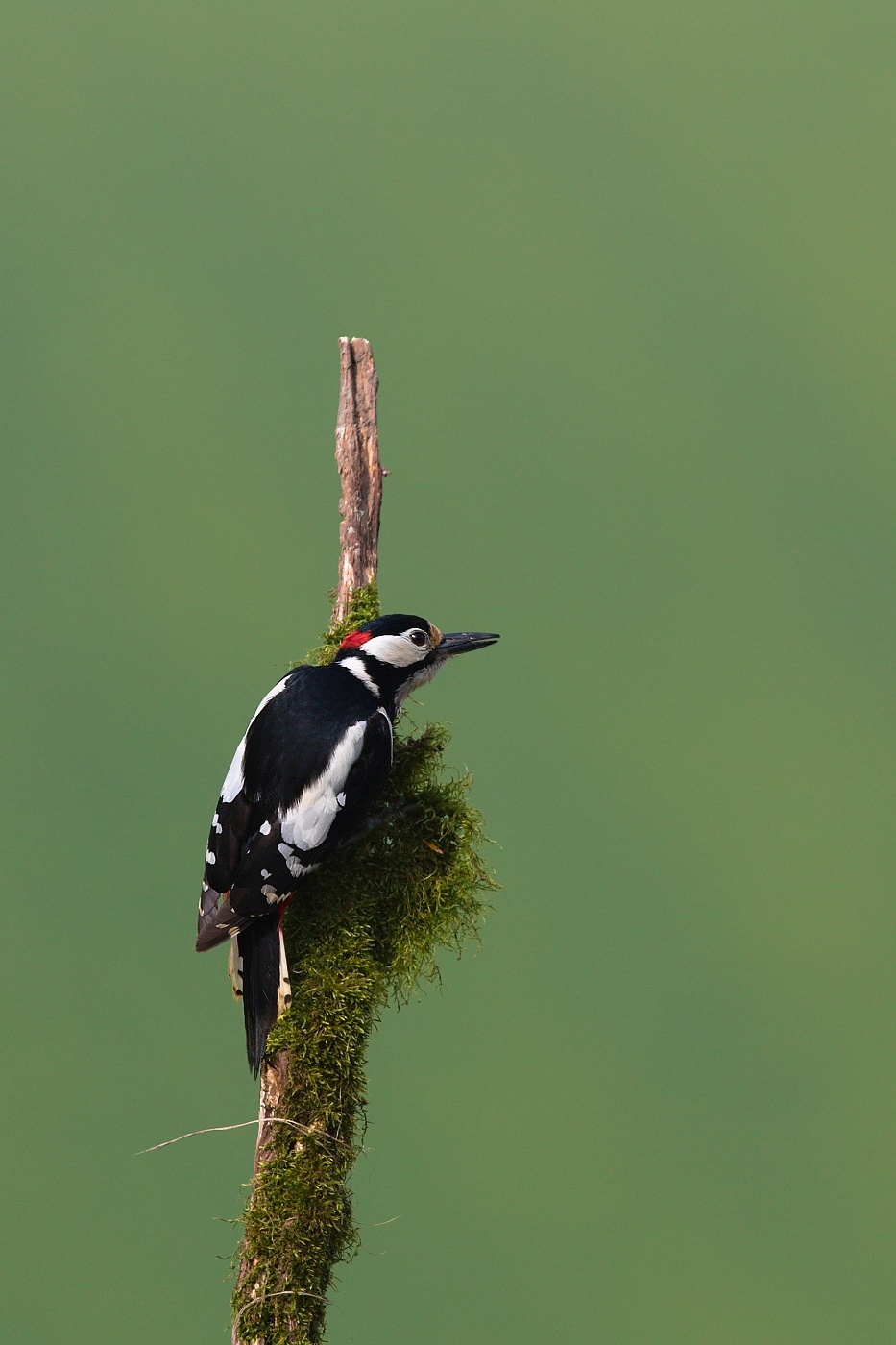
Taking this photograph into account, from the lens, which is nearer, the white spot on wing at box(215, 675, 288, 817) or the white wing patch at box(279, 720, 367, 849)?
the white wing patch at box(279, 720, 367, 849)

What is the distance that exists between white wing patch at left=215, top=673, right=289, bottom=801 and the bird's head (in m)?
0.23

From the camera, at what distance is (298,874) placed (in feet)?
11.2

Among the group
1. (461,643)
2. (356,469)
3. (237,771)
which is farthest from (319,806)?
(356,469)

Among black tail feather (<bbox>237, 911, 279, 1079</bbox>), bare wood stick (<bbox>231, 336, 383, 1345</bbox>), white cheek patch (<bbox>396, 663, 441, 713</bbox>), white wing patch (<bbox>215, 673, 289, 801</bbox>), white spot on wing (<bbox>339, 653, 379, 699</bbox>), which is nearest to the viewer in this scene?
black tail feather (<bbox>237, 911, 279, 1079</bbox>)

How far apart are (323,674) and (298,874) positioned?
0.60 metres

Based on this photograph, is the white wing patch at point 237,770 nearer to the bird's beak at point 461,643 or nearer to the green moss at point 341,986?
the green moss at point 341,986

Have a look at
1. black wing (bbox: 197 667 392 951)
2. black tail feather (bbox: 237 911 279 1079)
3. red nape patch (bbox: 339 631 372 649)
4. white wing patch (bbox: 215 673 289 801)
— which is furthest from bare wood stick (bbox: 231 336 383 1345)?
black tail feather (bbox: 237 911 279 1079)

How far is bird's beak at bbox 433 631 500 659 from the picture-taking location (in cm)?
400

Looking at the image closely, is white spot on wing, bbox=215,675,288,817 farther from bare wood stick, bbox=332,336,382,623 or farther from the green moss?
bare wood stick, bbox=332,336,382,623

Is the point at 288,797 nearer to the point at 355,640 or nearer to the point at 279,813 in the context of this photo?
the point at 279,813

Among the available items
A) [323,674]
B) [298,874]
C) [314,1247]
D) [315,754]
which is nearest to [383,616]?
[323,674]

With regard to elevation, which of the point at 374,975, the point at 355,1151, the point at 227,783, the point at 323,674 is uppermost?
the point at 323,674

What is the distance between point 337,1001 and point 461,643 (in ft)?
3.87

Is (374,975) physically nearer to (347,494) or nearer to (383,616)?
(383,616)
